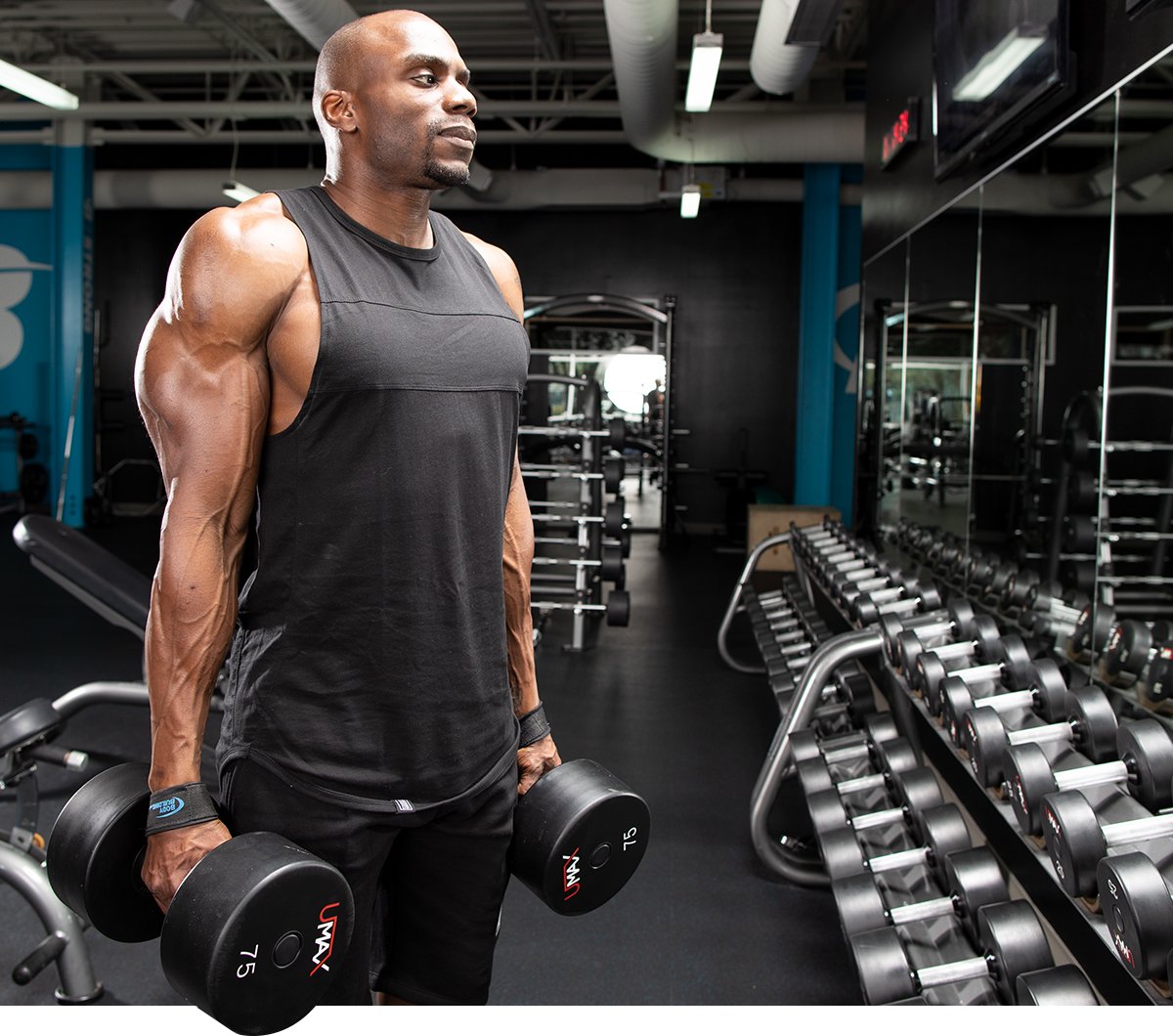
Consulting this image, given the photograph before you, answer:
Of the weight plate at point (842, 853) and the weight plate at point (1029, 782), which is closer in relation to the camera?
the weight plate at point (1029, 782)

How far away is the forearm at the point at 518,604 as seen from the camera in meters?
1.39

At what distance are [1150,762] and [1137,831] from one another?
0.52 feet

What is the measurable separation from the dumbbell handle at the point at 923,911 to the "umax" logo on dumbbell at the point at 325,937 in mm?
1108

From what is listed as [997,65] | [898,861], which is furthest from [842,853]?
[997,65]

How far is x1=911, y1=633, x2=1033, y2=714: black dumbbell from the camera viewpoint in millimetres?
2066

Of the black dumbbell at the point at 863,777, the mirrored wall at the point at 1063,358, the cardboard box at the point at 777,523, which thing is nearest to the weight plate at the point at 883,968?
the black dumbbell at the point at 863,777

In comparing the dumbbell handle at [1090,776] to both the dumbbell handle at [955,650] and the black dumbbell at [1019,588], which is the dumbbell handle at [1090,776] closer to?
the dumbbell handle at [955,650]

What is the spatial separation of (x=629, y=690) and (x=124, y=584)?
6.95ft

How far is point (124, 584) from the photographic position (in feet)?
9.74

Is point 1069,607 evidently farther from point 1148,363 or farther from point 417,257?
point 417,257

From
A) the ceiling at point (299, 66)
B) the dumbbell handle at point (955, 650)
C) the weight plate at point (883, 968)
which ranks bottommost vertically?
the weight plate at point (883, 968)

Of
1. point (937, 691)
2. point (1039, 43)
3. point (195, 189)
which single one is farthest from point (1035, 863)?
point (195, 189)

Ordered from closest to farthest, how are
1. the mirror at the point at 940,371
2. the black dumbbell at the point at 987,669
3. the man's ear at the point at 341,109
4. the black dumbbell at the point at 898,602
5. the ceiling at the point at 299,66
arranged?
the man's ear at the point at 341,109
the black dumbbell at the point at 987,669
the black dumbbell at the point at 898,602
the mirror at the point at 940,371
the ceiling at the point at 299,66

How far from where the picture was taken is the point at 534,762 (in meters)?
1.40
